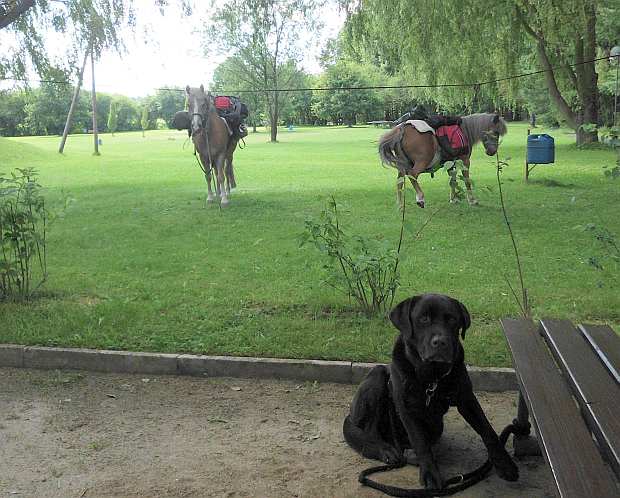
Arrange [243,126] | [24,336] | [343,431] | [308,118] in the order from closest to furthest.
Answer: [343,431] < [24,336] < [243,126] < [308,118]

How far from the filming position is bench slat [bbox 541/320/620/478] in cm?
252

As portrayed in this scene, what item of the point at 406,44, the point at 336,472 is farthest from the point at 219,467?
the point at 406,44

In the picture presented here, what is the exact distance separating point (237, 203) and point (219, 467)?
37.9ft

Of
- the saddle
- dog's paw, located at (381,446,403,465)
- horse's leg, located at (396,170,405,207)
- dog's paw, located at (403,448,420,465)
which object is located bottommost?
dog's paw, located at (403,448,420,465)

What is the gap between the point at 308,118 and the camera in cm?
8819

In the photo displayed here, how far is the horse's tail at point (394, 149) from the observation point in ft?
43.8

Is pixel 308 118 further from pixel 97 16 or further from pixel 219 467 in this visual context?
pixel 219 467

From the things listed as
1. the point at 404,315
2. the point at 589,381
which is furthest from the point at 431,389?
the point at 589,381

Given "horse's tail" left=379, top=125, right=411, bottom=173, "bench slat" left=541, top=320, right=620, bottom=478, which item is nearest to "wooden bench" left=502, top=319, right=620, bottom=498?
"bench slat" left=541, top=320, right=620, bottom=478

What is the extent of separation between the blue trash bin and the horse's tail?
526 cm

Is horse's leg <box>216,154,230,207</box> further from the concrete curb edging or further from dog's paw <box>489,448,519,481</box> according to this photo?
dog's paw <box>489,448,519,481</box>

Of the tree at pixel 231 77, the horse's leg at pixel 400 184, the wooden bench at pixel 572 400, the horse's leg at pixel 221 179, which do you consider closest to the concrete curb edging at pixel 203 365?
the wooden bench at pixel 572 400

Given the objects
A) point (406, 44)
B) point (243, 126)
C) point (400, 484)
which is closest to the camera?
point (400, 484)

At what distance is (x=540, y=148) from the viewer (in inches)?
667
